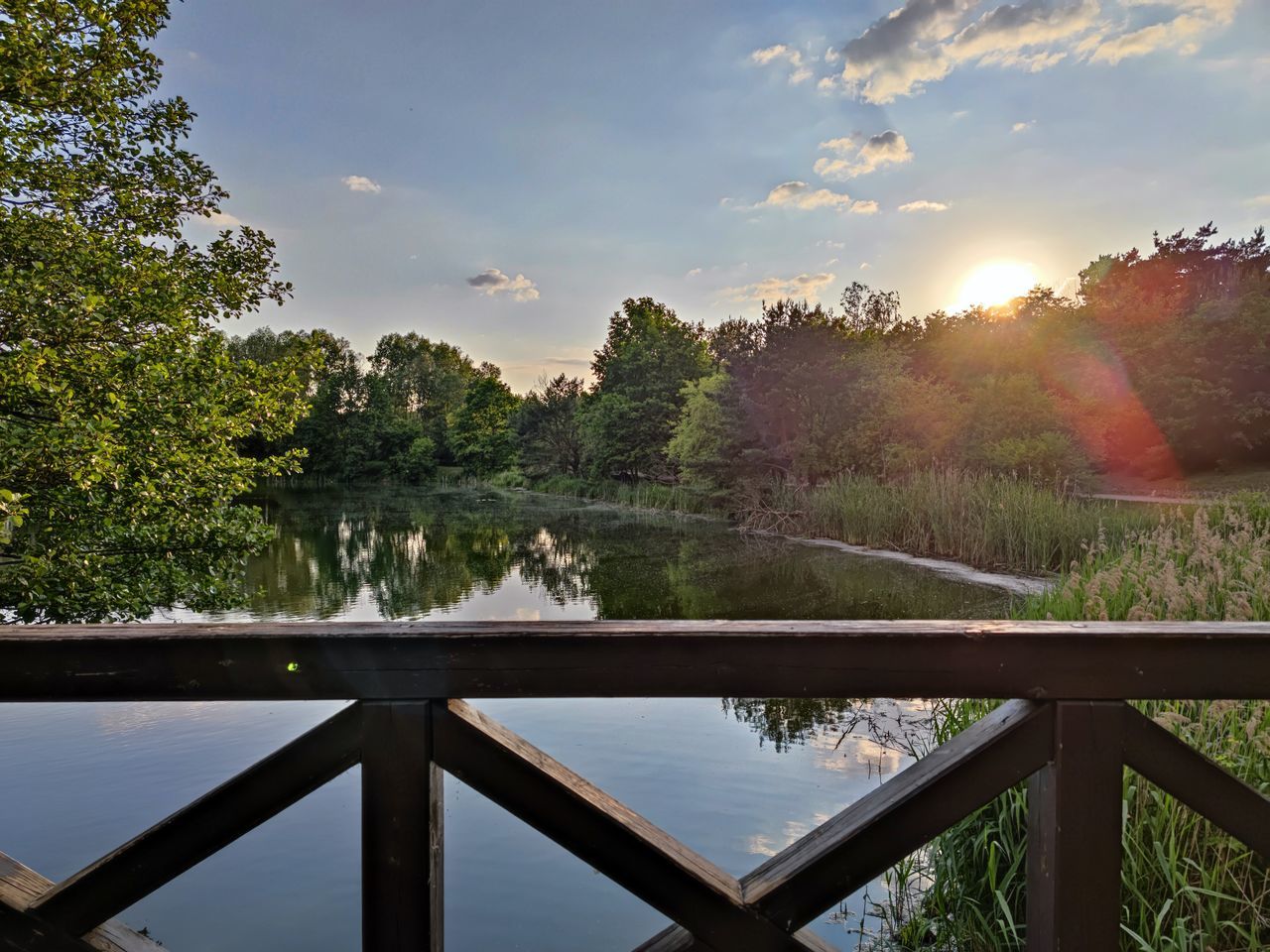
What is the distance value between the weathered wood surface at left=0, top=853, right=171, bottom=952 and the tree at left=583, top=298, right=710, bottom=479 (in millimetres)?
23850

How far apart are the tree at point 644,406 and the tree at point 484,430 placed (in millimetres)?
12018

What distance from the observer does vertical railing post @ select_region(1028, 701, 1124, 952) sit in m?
0.88

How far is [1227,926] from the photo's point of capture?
2.19 metres

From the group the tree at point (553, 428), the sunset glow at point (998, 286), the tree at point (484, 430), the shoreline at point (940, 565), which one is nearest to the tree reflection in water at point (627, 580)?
the shoreline at point (940, 565)

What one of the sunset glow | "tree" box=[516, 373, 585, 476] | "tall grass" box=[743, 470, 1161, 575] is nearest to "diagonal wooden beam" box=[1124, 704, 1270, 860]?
"tall grass" box=[743, 470, 1161, 575]

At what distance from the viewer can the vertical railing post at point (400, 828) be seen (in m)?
0.86

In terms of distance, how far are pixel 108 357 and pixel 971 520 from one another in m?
10.1

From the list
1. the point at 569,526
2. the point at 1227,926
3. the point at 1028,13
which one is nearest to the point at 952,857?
the point at 1227,926

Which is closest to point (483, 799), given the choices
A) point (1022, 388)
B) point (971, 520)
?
point (971, 520)

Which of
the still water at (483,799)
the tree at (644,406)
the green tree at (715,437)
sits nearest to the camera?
the still water at (483,799)

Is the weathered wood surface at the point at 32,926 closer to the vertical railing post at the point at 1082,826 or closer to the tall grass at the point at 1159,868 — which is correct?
the vertical railing post at the point at 1082,826

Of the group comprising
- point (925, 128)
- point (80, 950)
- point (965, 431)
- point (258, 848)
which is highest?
point (925, 128)

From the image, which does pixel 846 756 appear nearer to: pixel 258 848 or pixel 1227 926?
pixel 1227 926

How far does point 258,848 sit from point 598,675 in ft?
11.5
